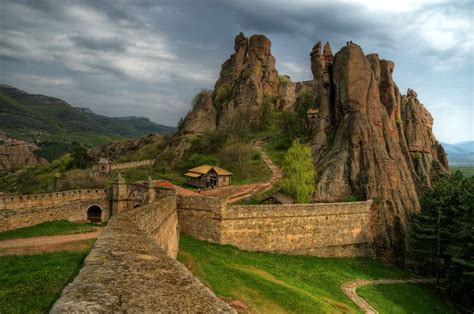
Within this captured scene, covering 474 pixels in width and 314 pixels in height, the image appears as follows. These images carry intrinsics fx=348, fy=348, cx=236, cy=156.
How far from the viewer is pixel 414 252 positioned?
3316 cm

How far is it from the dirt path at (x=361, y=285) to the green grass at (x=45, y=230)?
761 inches

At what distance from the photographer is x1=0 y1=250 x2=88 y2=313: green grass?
701 cm

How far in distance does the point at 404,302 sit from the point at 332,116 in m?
29.1

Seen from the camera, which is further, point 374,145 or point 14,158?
point 14,158

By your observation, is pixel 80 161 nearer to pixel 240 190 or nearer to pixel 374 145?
pixel 240 190

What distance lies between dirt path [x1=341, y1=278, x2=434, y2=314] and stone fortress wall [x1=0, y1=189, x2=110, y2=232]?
2348 cm

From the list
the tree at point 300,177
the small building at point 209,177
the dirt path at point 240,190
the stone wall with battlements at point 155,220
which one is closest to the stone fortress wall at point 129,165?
the small building at point 209,177

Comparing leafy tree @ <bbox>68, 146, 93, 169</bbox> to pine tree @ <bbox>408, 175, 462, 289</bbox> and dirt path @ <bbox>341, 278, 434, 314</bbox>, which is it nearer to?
dirt path @ <bbox>341, 278, 434, 314</bbox>

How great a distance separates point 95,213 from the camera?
36219 millimetres

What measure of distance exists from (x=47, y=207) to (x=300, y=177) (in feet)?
81.9

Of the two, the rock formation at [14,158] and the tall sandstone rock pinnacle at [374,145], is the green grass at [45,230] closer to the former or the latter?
the tall sandstone rock pinnacle at [374,145]

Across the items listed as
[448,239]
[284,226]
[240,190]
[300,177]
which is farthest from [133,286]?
[240,190]

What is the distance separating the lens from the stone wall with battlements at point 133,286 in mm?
4664

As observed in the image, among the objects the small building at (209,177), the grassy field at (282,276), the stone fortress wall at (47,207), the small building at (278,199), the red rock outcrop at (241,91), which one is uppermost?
the red rock outcrop at (241,91)
